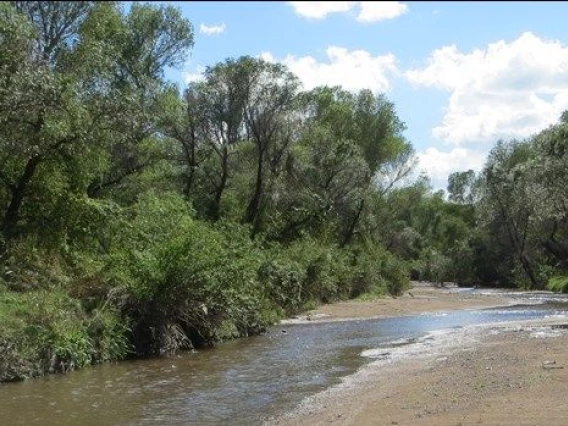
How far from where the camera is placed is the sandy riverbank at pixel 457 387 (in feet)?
36.1

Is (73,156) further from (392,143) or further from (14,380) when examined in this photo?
(392,143)

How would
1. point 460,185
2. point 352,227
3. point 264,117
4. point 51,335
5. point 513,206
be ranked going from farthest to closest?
point 460,185
point 513,206
point 352,227
point 264,117
point 51,335

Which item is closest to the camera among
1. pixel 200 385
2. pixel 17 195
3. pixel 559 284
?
pixel 200 385

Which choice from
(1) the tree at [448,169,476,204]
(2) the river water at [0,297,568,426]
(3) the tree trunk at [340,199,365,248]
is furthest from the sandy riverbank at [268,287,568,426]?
(1) the tree at [448,169,476,204]

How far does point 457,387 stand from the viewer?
13.8 meters

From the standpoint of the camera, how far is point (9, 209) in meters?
26.7

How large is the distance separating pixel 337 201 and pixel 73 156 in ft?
95.5

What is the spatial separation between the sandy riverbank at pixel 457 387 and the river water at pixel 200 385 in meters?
0.96

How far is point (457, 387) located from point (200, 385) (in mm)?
6243

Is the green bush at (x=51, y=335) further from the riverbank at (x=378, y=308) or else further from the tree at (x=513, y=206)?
the tree at (x=513, y=206)

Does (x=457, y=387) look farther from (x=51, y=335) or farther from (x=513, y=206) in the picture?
(x=513, y=206)

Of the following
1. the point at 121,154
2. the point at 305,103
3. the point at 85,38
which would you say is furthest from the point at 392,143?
the point at 85,38

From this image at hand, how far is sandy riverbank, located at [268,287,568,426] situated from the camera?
11008 millimetres

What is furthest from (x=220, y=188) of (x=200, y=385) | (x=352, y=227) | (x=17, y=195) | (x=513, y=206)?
(x=513, y=206)
